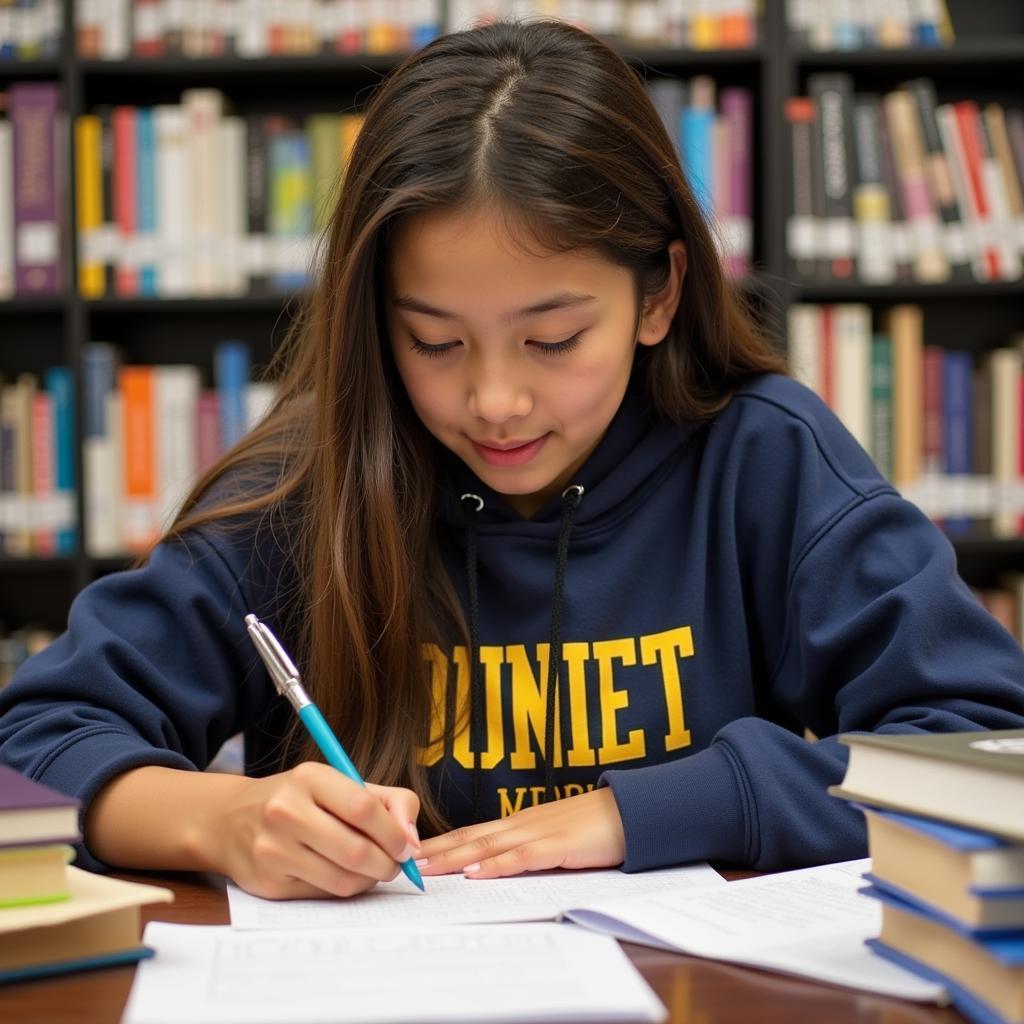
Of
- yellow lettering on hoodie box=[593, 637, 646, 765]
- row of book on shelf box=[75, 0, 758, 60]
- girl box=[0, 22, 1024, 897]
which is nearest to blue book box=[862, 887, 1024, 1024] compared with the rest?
girl box=[0, 22, 1024, 897]

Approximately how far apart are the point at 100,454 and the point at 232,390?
0.26 meters

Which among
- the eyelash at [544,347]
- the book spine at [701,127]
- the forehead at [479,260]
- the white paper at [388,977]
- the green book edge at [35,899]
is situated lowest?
the white paper at [388,977]

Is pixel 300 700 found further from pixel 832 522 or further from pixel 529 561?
pixel 832 522

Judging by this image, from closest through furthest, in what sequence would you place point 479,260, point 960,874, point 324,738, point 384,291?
point 960,874, point 324,738, point 479,260, point 384,291

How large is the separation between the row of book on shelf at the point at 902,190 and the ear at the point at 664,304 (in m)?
1.25

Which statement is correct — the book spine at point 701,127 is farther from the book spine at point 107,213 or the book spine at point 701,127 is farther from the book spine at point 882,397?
the book spine at point 107,213

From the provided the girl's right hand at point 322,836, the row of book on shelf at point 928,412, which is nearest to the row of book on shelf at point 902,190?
the row of book on shelf at point 928,412

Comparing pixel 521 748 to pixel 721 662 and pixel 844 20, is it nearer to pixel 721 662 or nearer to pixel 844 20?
pixel 721 662

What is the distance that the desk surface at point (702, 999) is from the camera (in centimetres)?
61

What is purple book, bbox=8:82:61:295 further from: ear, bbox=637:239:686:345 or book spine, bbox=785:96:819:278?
ear, bbox=637:239:686:345

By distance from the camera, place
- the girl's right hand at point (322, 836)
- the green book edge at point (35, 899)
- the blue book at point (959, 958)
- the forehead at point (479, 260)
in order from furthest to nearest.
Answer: the forehead at point (479, 260), the girl's right hand at point (322, 836), the green book edge at point (35, 899), the blue book at point (959, 958)

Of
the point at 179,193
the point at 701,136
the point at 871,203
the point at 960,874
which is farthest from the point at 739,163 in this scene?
the point at 960,874

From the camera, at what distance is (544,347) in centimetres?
105

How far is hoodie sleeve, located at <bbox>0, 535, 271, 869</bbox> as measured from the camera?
974 mm
